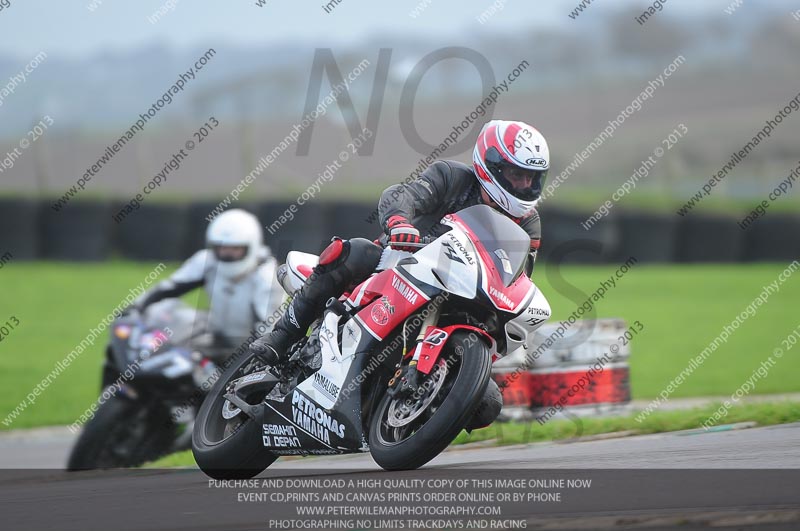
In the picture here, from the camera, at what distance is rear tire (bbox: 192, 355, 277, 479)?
19.9 feet

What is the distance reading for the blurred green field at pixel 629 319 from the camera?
1255 centimetres

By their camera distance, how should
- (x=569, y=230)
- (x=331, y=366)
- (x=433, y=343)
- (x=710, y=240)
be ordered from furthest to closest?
(x=710, y=240), (x=569, y=230), (x=331, y=366), (x=433, y=343)

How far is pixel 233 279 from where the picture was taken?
9750 mm

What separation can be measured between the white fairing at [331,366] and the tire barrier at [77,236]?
16822 millimetres

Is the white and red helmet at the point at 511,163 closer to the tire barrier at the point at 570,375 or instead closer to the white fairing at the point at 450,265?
the white fairing at the point at 450,265

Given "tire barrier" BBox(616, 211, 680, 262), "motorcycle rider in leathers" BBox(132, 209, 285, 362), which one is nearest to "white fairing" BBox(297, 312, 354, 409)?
"motorcycle rider in leathers" BBox(132, 209, 285, 362)

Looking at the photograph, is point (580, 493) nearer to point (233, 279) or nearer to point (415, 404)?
point (415, 404)

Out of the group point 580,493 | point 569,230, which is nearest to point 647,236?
point 569,230

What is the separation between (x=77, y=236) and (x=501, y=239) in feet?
58.3

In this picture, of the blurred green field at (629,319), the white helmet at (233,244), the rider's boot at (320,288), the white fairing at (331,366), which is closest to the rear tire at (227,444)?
the rider's boot at (320,288)

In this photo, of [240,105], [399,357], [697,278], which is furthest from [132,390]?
[240,105]

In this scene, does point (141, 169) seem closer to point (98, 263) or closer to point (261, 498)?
point (98, 263)

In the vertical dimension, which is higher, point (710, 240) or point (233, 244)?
point (233, 244)

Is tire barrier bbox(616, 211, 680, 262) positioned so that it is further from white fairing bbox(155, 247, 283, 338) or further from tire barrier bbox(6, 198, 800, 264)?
white fairing bbox(155, 247, 283, 338)
